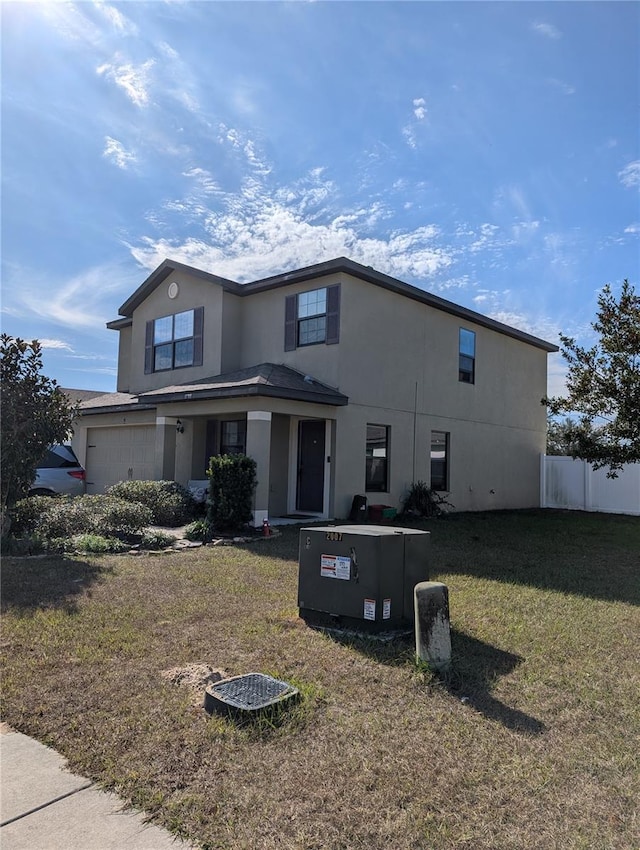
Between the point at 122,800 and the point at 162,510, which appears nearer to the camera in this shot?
the point at 122,800

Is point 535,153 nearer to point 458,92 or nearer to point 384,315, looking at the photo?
point 458,92

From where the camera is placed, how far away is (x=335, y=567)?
5133mm

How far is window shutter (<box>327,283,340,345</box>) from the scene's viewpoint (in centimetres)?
1316

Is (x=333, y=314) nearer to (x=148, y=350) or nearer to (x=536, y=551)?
(x=536, y=551)

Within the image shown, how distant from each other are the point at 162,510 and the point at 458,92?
30.1 ft

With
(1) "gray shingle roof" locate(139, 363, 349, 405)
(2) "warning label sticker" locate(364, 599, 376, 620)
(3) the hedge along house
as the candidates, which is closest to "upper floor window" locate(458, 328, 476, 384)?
(3) the hedge along house

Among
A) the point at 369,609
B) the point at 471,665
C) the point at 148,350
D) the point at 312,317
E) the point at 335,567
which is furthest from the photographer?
the point at 148,350

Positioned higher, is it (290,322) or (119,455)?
(290,322)

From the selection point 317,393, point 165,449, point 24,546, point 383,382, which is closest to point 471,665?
point 24,546

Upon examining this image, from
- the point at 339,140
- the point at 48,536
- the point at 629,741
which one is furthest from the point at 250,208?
the point at 629,741

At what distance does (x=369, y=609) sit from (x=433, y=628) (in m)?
0.74

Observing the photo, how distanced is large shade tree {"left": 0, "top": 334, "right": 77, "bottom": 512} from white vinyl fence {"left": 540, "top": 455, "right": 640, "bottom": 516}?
1508cm

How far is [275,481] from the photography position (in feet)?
46.0

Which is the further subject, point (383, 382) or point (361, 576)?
point (383, 382)
